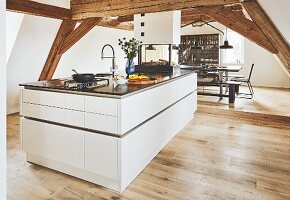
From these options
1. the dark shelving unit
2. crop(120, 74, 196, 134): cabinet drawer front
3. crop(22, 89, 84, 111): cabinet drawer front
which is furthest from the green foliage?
the dark shelving unit

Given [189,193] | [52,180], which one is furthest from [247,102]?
[52,180]

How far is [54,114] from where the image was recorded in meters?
2.31

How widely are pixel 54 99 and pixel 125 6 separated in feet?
9.12

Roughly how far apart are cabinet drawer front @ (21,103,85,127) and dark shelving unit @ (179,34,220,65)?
7216 millimetres

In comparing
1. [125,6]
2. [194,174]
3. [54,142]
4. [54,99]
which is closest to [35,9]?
[125,6]

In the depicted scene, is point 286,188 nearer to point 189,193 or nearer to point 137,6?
point 189,193

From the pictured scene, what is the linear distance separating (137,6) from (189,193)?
10.9ft

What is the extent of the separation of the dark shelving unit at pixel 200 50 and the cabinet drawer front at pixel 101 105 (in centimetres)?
732

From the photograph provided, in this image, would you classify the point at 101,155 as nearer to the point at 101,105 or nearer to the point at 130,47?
the point at 101,105

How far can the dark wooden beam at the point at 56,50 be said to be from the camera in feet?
15.4

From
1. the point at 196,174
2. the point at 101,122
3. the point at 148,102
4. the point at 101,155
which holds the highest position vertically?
the point at 148,102

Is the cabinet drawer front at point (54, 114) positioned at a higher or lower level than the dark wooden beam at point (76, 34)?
lower

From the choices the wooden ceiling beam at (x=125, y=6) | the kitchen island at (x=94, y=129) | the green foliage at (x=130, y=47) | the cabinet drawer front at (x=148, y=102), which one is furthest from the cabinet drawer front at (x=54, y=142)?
the wooden ceiling beam at (x=125, y=6)

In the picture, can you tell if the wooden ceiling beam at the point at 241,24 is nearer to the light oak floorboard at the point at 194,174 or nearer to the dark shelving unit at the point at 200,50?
the light oak floorboard at the point at 194,174
